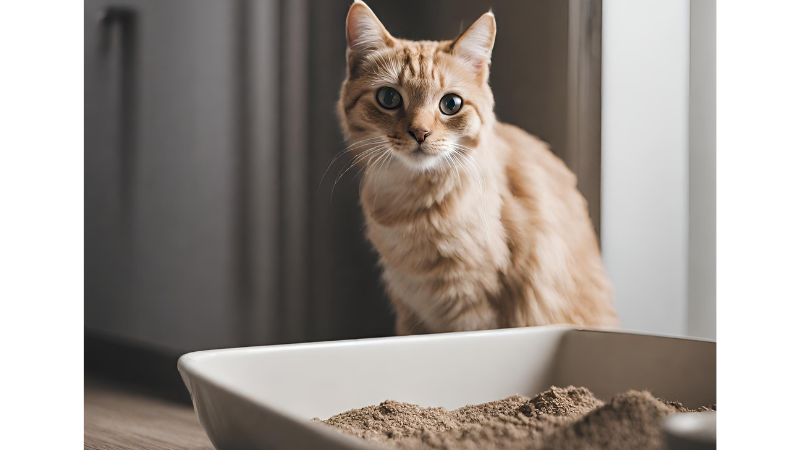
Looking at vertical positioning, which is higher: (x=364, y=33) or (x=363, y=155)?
(x=364, y=33)

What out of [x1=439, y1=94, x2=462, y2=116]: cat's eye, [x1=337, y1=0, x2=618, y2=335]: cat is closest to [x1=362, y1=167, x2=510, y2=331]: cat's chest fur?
[x1=337, y1=0, x2=618, y2=335]: cat

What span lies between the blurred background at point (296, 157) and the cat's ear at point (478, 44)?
0.03 metres

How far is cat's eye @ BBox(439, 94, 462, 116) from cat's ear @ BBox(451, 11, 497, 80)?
7 centimetres

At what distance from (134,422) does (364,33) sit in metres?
0.89

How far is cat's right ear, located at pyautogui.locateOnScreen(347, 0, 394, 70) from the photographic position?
1043 mm

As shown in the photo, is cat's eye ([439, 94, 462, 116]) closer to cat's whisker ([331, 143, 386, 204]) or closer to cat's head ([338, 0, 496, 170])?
cat's head ([338, 0, 496, 170])

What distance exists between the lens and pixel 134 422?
1.25m

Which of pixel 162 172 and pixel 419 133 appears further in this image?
pixel 162 172

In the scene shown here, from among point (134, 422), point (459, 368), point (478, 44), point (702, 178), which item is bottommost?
point (134, 422)

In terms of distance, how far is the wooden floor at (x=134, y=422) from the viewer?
0.80 meters

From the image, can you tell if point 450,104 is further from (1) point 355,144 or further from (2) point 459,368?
(2) point 459,368

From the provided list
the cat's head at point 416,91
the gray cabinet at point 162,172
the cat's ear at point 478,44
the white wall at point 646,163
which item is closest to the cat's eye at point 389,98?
the cat's head at point 416,91

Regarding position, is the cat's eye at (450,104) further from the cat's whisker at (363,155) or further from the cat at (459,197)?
the cat's whisker at (363,155)

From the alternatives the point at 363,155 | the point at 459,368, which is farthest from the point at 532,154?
the point at 459,368
